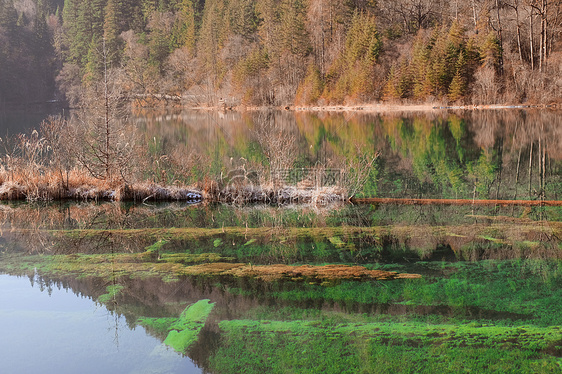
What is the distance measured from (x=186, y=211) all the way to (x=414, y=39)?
41662 millimetres

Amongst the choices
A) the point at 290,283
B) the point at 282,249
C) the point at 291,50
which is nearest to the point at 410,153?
the point at 282,249

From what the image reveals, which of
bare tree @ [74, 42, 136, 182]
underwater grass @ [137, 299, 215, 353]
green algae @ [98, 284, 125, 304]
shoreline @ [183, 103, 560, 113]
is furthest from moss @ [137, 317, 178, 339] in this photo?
shoreline @ [183, 103, 560, 113]

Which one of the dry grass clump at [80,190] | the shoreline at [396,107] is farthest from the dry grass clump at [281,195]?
the shoreline at [396,107]

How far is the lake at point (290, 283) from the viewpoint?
4.42m

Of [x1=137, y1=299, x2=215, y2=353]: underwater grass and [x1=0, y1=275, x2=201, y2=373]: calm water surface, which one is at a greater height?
[x1=137, y1=299, x2=215, y2=353]: underwater grass

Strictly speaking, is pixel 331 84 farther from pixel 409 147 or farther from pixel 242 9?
pixel 409 147

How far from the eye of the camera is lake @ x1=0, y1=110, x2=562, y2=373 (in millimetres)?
4418

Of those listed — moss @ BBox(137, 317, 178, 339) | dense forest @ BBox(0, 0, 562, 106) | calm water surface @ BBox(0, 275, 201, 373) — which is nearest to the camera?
calm water surface @ BBox(0, 275, 201, 373)

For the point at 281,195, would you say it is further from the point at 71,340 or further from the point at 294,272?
the point at 71,340

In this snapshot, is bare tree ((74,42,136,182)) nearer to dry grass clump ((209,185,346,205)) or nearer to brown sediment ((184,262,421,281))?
dry grass clump ((209,185,346,205))

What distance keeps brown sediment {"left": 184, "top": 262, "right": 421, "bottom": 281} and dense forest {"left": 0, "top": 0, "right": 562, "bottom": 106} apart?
1322 centimetres

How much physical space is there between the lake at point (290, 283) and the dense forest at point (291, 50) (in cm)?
1085

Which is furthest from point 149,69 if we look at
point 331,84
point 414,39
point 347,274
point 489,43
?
point 347,274

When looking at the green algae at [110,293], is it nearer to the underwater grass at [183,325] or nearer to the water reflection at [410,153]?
the underwater grass at [183,325]
